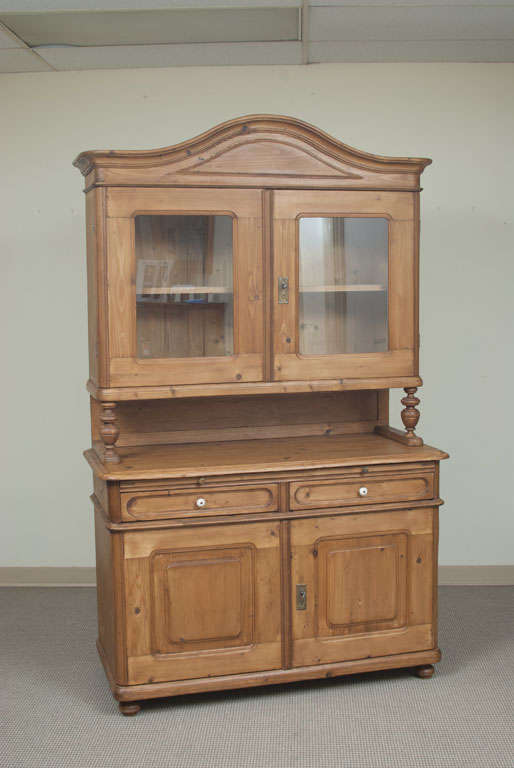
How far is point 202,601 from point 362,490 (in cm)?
70

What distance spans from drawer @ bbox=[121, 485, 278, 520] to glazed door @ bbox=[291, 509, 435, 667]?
6.1 inches

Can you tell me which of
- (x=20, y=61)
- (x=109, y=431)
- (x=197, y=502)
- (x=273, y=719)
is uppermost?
(x=20, y=61)

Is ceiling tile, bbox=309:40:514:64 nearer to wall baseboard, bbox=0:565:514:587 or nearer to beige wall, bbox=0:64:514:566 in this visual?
beige wall, bbox=0:64:514:566

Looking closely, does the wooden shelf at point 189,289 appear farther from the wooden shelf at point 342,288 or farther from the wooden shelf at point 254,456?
the wooden shelf at point 254,456

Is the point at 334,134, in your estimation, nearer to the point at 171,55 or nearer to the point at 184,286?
the point at 171,55

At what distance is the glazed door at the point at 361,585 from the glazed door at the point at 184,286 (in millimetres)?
657

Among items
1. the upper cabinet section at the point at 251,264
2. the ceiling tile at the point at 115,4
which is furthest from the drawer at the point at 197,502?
the ceiling tile at the point at 115,4

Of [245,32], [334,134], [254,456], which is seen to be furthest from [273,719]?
[245,32]

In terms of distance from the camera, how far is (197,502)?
2.80 metres

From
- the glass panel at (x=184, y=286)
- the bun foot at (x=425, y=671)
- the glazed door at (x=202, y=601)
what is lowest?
the bun foot at (x=425, y=671)

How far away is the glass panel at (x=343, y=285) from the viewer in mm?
2971

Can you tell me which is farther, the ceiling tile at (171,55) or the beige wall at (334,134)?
the beige wall at (334,134)

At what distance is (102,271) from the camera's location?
9.11ft

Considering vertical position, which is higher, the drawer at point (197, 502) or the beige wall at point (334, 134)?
the beige wall at point (334, 134)
